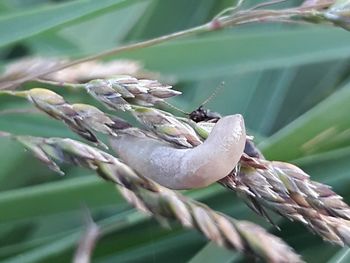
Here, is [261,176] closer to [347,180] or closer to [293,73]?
[347,180]

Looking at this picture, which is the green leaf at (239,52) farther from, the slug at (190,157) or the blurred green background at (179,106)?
the slug at (190,157)

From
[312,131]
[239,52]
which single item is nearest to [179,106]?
[239,52]

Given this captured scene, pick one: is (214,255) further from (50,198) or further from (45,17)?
(45,17)

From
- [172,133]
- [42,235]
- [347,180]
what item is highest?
[172,133]

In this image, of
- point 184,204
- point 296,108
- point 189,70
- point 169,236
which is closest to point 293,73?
point 296,108

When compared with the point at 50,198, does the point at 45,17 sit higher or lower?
higher

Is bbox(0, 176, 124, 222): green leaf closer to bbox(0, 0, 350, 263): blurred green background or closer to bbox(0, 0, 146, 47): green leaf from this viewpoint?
bbox(0, 0, 350, 263): blurred green background
